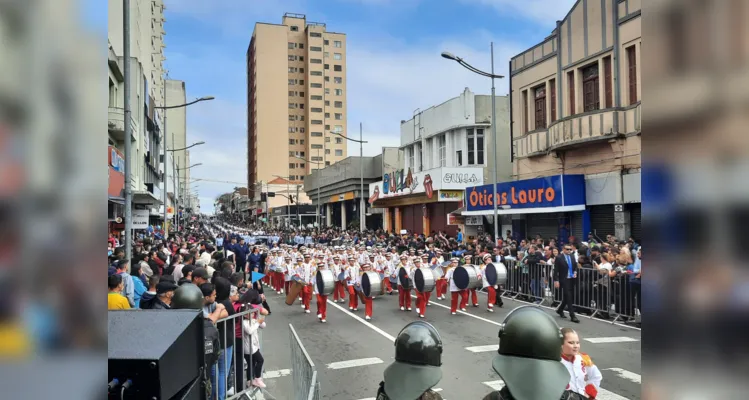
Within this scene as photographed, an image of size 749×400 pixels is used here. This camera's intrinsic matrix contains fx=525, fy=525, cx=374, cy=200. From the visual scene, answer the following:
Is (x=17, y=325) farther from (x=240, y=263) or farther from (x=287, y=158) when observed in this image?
(x=287, y=158)

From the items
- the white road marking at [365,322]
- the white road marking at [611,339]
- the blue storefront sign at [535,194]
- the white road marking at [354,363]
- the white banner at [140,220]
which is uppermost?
the blue storefront sign at [535,194]

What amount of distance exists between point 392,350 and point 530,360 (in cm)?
746

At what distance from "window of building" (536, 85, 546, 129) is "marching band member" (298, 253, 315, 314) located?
15632 mm

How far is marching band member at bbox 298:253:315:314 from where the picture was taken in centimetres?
1505

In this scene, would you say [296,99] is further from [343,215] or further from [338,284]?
[338,284]

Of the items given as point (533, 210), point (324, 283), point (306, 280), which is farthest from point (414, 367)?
point (533, 210)

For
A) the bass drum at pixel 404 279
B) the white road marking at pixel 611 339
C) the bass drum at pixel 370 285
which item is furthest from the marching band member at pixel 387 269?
the white road marking at pixel 611 339

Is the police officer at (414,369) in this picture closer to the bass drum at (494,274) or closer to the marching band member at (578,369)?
the marching band member at (578,369)

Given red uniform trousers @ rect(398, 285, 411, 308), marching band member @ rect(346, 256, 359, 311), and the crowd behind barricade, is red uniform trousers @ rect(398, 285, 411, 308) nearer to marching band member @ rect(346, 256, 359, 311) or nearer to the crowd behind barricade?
the crowd behind barricade

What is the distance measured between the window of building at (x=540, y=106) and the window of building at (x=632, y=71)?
6.04 meters

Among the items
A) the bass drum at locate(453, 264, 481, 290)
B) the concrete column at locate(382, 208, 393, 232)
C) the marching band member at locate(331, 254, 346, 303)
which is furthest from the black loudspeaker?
the concrete column at locate(382, 208, 393, 232)

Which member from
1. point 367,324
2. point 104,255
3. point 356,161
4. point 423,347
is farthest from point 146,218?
point 356,161

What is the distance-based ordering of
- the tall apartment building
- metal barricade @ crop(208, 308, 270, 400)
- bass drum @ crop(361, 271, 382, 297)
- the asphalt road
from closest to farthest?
metal barricade @ crop(208, 308, 270, 400) → the asphalt road → bass drum @ crop(361, 271, 382, 297) → the tall apartment building

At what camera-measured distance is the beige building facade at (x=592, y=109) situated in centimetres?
1991
